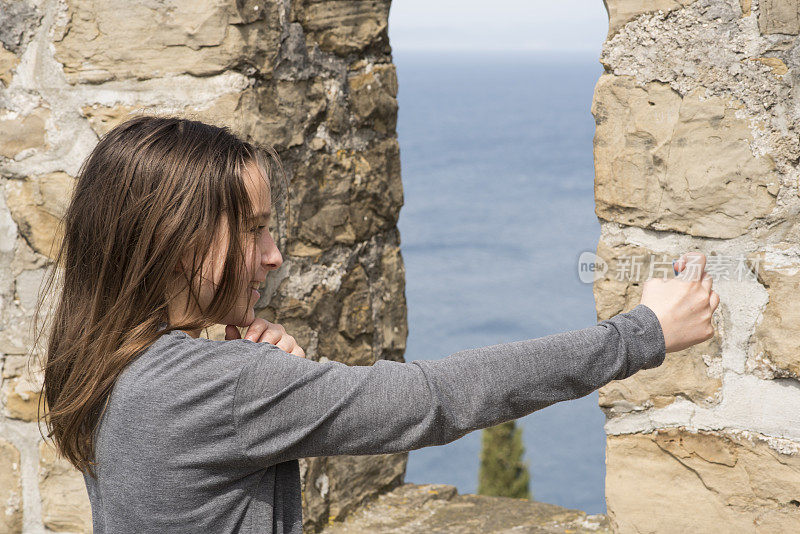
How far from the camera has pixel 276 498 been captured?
1.01 metres

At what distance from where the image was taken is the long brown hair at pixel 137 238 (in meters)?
0.97

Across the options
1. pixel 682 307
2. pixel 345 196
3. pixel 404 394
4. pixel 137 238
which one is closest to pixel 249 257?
pixel 137 238

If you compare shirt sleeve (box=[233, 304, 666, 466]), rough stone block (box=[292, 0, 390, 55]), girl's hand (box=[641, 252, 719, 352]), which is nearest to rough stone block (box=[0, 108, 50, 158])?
rough stone block (box=[292, 0, 390, 55])

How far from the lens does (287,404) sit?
0.89 m

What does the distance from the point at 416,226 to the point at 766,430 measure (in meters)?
10.0

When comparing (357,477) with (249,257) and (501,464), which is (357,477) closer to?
(249,257)

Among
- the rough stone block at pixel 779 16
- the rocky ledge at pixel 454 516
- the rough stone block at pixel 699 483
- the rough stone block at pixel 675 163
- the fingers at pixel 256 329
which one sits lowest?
the rocky ledge at pixel 454 516

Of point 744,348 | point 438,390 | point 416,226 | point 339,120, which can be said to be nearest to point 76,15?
point 339,120

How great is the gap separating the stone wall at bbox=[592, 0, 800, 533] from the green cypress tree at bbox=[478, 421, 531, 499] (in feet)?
17.9

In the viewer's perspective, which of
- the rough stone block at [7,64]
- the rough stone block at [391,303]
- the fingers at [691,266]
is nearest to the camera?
the fingers at [691,266]

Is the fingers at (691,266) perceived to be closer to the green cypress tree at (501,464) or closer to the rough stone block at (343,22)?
the rough stone block at (343,22)

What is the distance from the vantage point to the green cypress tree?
22.0 ft

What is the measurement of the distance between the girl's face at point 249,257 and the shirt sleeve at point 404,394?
131mm

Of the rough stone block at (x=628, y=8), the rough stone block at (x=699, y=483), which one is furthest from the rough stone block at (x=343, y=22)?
the rough stone block at (x=699, y=483)
